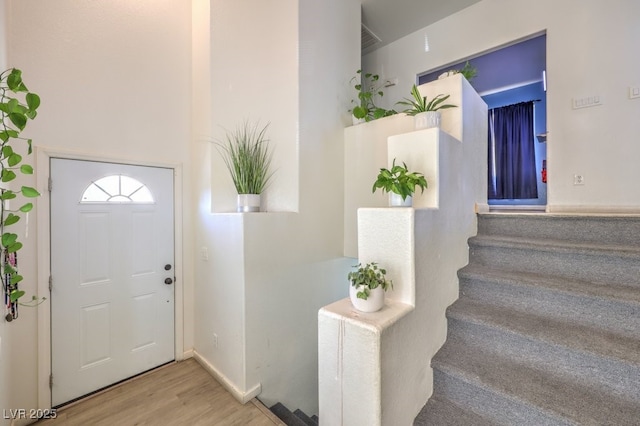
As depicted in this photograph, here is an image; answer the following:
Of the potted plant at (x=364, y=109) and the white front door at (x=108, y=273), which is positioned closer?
the white front door at (x=108, y=273)

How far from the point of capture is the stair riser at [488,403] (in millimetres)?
1249

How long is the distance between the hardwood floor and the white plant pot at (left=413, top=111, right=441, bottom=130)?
2411 mm

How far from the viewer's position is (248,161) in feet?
8.63

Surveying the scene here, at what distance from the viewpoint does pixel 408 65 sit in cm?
436

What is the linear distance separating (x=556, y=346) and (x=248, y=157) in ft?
8.62

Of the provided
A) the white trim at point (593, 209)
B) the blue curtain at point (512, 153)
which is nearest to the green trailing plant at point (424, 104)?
the white trim at point (593, 209)

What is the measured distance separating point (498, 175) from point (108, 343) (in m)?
6.63

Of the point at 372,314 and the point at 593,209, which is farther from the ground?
the point at 593,209

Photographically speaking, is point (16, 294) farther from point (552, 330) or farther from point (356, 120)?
point (356, 120)

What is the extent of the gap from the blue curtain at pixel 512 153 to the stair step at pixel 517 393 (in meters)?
4.82

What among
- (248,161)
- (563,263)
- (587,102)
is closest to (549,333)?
(563,263)

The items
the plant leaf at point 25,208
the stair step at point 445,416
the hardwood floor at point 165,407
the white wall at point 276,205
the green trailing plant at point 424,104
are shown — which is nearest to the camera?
the plant leaf at point 25,208

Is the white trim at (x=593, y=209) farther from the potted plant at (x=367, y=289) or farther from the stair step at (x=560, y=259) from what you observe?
the potted plant at (x=367, y=289)

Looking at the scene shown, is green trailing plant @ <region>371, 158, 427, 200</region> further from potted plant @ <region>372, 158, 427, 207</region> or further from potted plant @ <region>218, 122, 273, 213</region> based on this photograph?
potted plant @ <region>218, 122, 273, 213</region>
